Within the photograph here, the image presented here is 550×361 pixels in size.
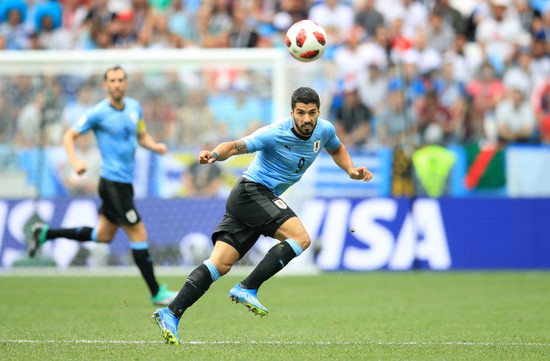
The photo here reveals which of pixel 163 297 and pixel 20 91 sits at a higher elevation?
pixel 20 91

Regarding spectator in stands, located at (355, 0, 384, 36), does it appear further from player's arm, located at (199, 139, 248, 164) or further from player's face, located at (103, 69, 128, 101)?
player's arm, located at (199, 139, 248, 164)

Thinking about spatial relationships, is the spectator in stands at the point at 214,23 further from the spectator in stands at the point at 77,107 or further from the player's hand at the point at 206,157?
the player's hand at the point at 206,157

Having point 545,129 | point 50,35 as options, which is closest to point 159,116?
point 50,35

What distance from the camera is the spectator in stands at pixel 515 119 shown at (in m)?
16.5

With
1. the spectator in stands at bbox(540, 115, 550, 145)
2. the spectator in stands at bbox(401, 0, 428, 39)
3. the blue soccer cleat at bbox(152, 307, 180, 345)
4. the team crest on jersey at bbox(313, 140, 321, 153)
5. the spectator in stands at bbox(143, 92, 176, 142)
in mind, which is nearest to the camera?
the blue soccer cleat at bbox(152, 307, 180, 345)

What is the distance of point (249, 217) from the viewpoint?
771cm

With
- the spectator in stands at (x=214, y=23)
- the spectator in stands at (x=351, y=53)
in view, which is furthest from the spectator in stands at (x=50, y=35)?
the spectator in stands at (x=351, y=53)

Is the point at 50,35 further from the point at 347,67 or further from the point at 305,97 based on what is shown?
the point at 305,97

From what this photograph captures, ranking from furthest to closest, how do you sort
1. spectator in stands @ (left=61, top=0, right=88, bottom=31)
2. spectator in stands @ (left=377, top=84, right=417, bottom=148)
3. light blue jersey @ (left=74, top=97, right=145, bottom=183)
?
spectator in stands @ (left=61, top=0, right=88, bottom=31)
spectator in stands @ (left=377, top=84, right=417, bottom=148)
light blue jersey @ (left=74, top=97, right=145, bottom=183)

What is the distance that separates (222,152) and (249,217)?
781mm

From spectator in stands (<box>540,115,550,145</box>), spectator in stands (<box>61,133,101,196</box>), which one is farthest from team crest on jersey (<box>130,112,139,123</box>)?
spectator in stands (<box>540,115,550,145</box>)

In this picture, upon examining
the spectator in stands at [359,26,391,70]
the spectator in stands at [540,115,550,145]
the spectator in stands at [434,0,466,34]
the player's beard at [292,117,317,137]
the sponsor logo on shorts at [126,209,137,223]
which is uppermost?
the spectator in stands at [434,0,466,34]

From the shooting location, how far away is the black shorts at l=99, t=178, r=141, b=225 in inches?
420

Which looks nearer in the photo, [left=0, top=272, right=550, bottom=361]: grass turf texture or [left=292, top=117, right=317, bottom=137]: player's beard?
[left=0, top=272, right=550, bottom=361]: grass turf texture
